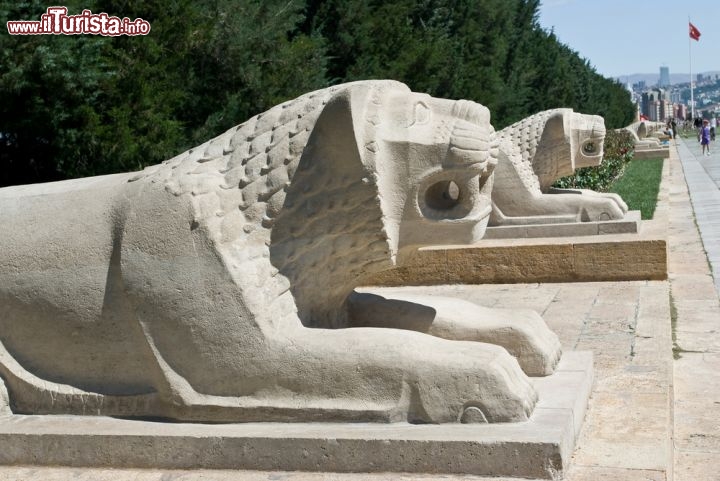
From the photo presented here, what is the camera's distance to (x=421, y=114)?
377 cm

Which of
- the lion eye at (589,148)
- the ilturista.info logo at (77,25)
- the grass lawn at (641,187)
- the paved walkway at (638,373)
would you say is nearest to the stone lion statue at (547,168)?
the lion eye at (589,148)

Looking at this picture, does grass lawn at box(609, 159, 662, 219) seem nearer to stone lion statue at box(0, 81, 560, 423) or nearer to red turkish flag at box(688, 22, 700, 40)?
stone lion statue at box(0, 81, 560, 423)

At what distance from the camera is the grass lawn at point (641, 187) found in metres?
12.5

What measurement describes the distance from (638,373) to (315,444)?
196 centimetres

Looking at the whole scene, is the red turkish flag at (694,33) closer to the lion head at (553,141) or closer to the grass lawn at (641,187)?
the grass lawn at (641,187)

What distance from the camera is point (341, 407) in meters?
3.51

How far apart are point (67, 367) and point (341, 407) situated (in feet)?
4.06

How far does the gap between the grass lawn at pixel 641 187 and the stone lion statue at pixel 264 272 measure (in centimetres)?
766

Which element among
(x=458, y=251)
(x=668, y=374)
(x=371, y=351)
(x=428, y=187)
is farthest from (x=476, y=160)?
(x=458, y=251)

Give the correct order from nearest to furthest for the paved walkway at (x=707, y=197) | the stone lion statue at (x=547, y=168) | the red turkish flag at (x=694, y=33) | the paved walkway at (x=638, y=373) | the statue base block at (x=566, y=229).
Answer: the paved walkway at (x=638, y=373), the statue base block at (x=566, y=229), the stone lion statue at (x=547, y=168), the paved walkway at (x=707, y=197), the red turkish flag at (x=694, y=33)

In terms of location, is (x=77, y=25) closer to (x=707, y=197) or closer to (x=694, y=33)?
(x=707, y=197)

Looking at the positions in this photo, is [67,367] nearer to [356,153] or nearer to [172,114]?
[356,153]

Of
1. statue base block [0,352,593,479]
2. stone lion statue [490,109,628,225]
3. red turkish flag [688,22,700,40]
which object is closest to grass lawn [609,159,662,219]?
stone lion statue [490,109,628,225]

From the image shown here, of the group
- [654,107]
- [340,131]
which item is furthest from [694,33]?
[654,107]
